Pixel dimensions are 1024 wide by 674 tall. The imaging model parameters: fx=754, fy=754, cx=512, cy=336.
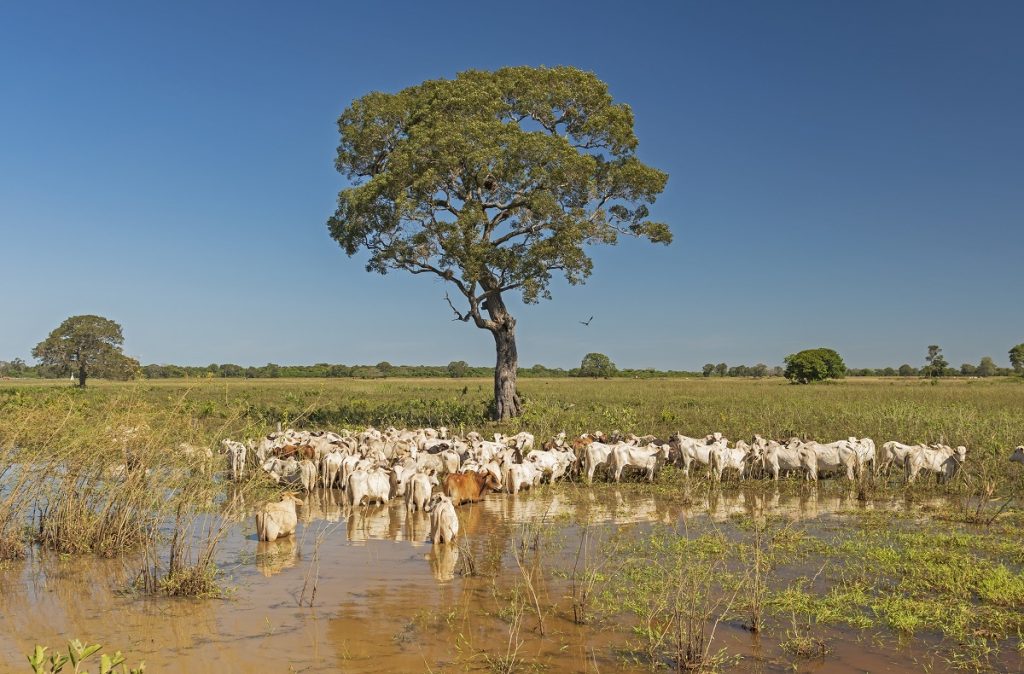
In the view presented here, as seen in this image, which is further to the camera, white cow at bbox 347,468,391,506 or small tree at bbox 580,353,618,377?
small tree at bbox 580,353,618,377

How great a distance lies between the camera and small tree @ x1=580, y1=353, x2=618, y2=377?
359 feet

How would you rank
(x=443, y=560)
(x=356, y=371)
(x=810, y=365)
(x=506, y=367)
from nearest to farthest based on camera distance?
(x=443, y=560) < (x=506, y=367) < (x=810, y=365) < (x=356, y=371)

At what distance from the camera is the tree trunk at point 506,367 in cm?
2616

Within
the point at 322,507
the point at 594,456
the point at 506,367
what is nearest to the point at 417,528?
the point at 322,507

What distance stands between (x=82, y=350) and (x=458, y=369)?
58.8 m

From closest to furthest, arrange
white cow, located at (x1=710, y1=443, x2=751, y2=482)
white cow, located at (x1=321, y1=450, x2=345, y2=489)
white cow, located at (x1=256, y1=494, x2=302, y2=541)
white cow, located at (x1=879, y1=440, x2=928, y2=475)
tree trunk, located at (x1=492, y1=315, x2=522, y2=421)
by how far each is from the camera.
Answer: white cow, located at (x1=256, y1=494, x2=302, y2=541)
white cow, located at (x1=321, y1=450, x2=345, y2=489)
white cow, located at (x1=879, y1=440, x2=928, y2=475)
white cow, located at (x1=710, y1=443, x2=751, y2=482)
tree trunk, located at (x1=492, y1=315, x2=522, y2=421)

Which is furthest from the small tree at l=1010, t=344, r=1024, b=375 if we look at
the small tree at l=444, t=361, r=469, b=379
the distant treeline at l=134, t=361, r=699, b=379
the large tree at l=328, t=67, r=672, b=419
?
the large tree at l=328, t=67, r=672, b=419

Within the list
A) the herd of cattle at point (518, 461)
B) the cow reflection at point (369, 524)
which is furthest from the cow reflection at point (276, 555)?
the herd of cattle at point (518, 461)

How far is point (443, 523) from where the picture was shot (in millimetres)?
10188

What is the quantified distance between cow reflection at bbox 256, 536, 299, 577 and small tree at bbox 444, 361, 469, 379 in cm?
9937

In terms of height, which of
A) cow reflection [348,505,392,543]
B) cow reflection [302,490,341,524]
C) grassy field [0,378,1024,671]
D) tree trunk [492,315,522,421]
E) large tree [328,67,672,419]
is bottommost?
cow reflection [302,490,341,524]

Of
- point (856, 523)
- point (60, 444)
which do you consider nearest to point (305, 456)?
point (60, 444)

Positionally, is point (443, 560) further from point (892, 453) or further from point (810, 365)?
point (810, 365)

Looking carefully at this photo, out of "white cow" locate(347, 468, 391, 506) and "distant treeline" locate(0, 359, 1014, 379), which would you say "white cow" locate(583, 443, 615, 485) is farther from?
"distant treeline" locate(0, 359, 1014, 379)
